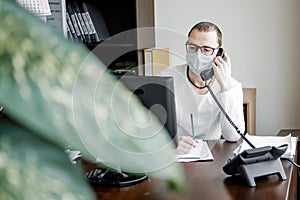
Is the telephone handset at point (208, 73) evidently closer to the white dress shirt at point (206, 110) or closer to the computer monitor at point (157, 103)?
the white dress shirt at point (206, 110)

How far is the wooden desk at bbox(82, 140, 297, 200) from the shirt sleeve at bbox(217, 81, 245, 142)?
397 millimetres

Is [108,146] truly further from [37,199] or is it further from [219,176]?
[219,176]

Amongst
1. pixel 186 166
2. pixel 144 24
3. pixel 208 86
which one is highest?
pixel 144 24

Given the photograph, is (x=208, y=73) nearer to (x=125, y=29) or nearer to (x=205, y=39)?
(x=205, y=39)

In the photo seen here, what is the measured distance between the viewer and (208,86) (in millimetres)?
2295

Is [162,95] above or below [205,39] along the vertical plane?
below

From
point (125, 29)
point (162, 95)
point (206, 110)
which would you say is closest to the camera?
point (162, 95)

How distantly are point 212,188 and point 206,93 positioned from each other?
0.91m

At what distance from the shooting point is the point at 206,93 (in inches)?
93.9

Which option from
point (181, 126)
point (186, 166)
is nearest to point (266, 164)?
point (186, 166)

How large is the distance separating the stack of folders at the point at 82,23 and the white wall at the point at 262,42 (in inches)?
18.0

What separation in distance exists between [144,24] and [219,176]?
174 centimetres

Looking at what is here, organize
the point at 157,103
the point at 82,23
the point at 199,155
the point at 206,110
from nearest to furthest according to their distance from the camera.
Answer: the point at 157,103 < the point at 199,155 < the point at 206,110 < the point at 82,23

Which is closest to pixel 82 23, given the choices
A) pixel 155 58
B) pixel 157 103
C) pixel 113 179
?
pixel 155 58
